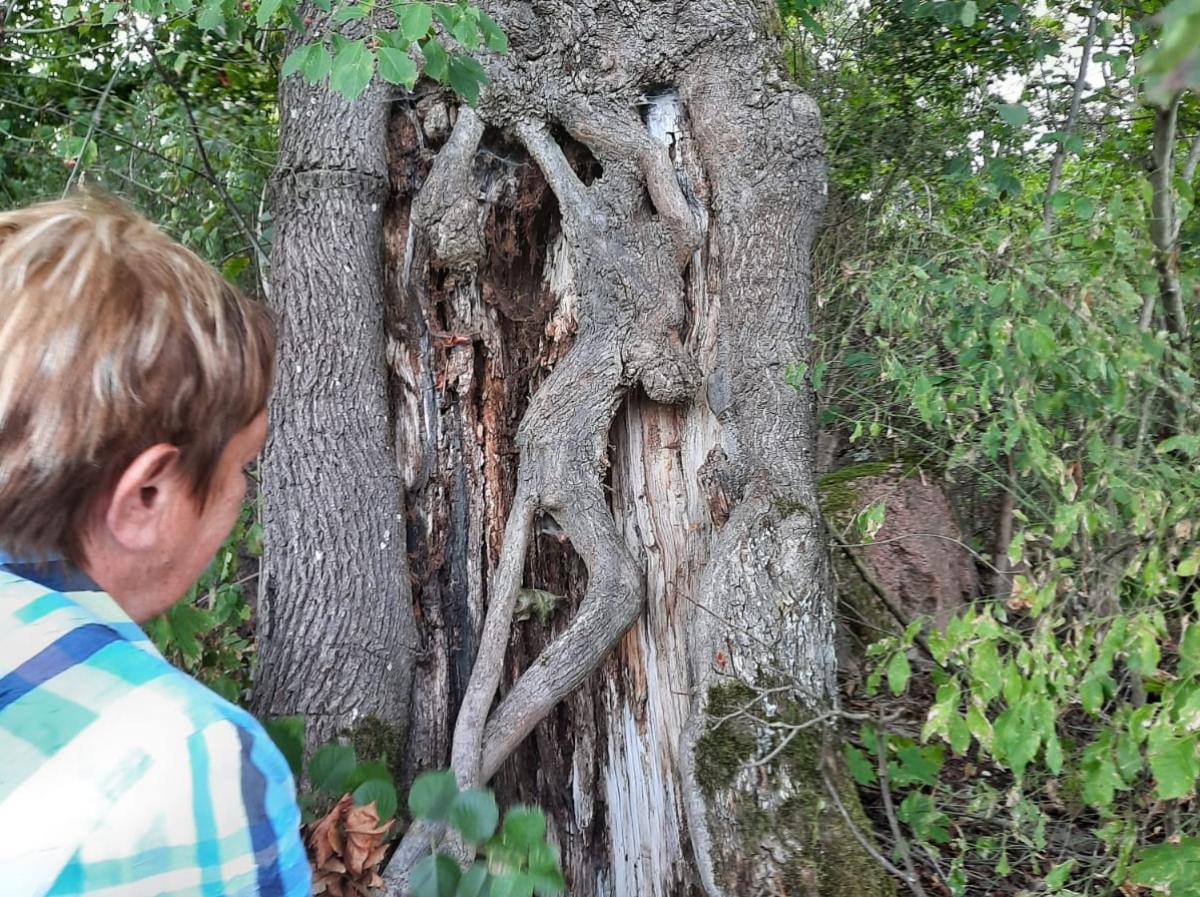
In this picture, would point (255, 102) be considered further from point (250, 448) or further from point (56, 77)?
point (250, 448)

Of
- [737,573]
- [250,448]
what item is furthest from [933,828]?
[250,448]

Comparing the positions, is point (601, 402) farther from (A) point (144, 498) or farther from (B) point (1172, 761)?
(A) point (144, 498)

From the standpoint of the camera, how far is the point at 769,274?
304 cm

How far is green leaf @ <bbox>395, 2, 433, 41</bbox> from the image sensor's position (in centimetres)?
215

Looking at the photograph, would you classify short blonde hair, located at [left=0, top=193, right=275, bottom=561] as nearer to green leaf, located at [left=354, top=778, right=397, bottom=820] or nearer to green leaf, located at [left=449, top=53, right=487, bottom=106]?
green leaf, located at [left=354, top=778, right=397, bottom=820]

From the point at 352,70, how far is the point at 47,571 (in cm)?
151

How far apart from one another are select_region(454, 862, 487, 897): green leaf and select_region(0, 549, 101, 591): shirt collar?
0.69 meters

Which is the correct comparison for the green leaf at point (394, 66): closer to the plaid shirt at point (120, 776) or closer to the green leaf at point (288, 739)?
the green leaf at point (288, 739)

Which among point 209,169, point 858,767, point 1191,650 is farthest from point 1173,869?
point 209,169

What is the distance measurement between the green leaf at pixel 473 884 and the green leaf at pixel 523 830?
93 millimetres

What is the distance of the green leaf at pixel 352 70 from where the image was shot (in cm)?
218

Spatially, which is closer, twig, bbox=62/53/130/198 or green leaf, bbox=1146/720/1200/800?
green leaf, bbox=1146/720/1200/800

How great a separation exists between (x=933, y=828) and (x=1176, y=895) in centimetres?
71

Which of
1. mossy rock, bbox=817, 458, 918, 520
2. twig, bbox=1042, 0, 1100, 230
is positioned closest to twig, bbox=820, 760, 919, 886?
mossy rock, bbox=817, 458, 918, 520
